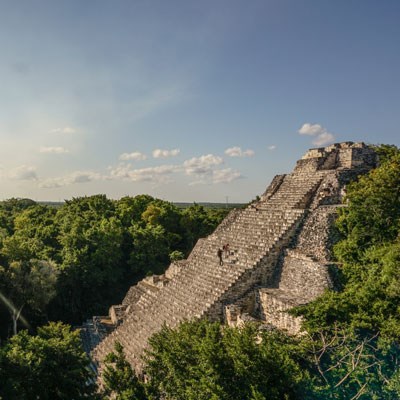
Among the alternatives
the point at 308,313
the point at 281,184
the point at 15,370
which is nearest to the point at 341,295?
the point at 308,313

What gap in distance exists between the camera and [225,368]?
6395 millimetres

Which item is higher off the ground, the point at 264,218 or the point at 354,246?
the point at 264,218

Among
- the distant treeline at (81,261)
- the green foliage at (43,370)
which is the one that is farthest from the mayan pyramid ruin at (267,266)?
the distant treeline at (81,261)

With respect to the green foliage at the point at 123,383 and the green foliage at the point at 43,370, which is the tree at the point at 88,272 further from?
the green foliage at the point at 123,383

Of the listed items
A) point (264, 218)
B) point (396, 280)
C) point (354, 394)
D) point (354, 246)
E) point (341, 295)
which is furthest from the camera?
point (264, 218)

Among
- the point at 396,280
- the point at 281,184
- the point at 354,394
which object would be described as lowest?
the point at 354,394

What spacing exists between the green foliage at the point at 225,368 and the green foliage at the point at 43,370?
159cm

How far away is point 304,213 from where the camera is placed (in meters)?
11.5

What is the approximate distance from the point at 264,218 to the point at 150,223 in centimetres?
1803

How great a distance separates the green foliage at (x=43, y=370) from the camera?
6617mm

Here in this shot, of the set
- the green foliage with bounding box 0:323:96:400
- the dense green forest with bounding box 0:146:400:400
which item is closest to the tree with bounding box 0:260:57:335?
the dense green forest with bounding box 0:146:400:400

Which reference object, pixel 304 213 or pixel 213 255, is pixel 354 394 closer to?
pixel 304 213

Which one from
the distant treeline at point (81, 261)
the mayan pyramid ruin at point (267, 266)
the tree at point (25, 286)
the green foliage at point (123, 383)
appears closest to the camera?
A: the green foliage at point (123, 383)

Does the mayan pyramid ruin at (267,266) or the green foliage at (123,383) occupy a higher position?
the mayan pyramid ruin at (267,266)
